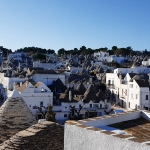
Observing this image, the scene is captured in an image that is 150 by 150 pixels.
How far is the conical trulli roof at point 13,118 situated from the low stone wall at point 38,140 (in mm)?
2229

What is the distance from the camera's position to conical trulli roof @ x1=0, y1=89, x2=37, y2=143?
12.0 metres

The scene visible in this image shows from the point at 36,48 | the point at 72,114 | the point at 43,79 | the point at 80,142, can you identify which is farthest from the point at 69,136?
the point at 36,48

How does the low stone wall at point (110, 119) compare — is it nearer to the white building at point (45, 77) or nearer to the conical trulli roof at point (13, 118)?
the conical trulli roof at point (13, 118)

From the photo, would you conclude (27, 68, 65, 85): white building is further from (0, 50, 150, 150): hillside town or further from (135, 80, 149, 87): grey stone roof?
(135, 80, 149, 87): grey stone roof

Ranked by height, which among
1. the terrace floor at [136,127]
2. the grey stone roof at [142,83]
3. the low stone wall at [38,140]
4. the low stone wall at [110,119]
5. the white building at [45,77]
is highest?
the white building at [45,77]

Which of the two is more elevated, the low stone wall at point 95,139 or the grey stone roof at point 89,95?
the low stone wall at point 95,139

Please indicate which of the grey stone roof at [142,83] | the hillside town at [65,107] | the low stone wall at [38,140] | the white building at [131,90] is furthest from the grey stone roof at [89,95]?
the low stone wall at [38,140]

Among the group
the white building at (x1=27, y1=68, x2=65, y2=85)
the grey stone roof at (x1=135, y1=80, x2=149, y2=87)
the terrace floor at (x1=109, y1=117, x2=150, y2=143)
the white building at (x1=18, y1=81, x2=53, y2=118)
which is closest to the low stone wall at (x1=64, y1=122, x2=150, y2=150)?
the terrace floor at (x1=109, y1=117, x2=150, y2=143)

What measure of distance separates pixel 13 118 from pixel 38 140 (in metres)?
3.45

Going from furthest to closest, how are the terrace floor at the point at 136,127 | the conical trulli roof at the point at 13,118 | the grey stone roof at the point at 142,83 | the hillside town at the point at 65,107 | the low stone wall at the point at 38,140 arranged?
the grey stone roof at the point at 142,83
the conical trulli roof at the point at 13,118
the low stone wall at the point at 38,140
the hillside town at the point at 65,107
the terrace floor at the point at 136,127

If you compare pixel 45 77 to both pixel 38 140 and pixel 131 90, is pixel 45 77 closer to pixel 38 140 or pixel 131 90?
pixel 131 90

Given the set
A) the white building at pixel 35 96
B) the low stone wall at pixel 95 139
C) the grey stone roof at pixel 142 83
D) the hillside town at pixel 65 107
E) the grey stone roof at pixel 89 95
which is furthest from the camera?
the grey stone roof at pixel 142 83

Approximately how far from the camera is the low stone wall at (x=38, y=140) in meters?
9.21

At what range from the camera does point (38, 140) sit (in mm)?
9469
